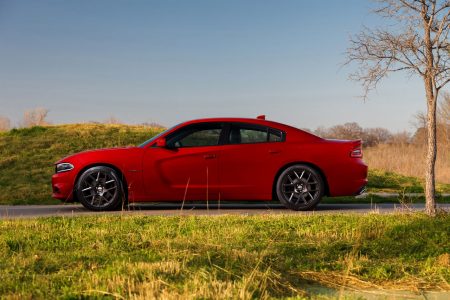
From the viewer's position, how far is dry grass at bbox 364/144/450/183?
24328 mm

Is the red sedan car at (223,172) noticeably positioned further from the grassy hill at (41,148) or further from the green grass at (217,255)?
the grassy hill at (41,148)

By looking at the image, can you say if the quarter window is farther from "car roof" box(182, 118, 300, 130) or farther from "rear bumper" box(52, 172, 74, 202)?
"rear bumper" box(52, 172, 74, 202)

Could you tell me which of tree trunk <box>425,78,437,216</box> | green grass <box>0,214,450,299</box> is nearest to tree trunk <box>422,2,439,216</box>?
tree trunk <box>425,78,437,216</box>

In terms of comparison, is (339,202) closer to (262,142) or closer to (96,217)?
(262,142)

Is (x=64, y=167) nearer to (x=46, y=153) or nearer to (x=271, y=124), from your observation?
(x=271, y=124)

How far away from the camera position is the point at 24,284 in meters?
5.06

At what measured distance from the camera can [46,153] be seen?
2045cm

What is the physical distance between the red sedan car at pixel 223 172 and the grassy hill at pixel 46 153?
4.41 metres

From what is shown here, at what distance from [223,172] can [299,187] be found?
4.60 ft

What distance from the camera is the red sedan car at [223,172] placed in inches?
405

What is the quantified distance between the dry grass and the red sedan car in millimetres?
13410

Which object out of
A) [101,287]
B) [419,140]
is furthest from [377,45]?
[419,140]

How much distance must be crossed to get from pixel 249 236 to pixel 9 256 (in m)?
2.89

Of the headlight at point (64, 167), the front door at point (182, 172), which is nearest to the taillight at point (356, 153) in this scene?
the front door at point (182, 172)
